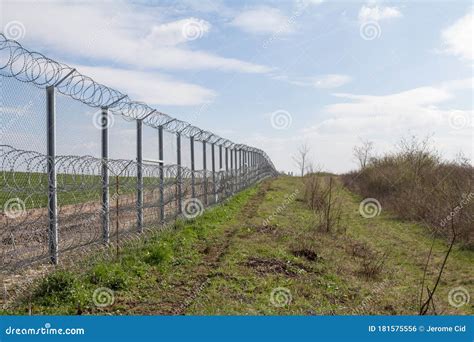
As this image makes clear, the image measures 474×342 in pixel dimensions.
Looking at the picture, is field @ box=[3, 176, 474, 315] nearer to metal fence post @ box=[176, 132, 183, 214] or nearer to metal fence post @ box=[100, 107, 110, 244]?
metal fence post @ box=[100, 107, 110, 244]

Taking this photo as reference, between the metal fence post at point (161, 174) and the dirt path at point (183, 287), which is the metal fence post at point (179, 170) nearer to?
the metal fence post at point (161, 174)

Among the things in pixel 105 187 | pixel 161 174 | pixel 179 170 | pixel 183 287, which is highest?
pixel 179 170

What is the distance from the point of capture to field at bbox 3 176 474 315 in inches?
215

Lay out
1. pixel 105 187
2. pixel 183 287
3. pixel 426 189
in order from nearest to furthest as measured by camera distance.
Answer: pixel 183 287 → pixel 105 187 → pixel 426 189

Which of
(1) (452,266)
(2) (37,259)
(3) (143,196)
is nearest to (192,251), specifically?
(3) (143,196)

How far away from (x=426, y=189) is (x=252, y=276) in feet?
36.3

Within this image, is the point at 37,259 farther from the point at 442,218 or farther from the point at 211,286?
the point at 442,218

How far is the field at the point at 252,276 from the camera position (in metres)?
5.46

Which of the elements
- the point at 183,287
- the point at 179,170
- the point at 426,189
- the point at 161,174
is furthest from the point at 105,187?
the point at 426,189

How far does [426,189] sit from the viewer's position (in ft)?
53.4

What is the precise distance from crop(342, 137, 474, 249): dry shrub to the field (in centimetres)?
76

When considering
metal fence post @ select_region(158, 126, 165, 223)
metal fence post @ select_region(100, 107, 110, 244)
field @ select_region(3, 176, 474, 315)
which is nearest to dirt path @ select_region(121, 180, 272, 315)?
field @ select_region(3, 176, 474, 315)

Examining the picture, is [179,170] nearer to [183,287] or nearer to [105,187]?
[105,187]

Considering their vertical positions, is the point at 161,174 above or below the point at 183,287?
above
